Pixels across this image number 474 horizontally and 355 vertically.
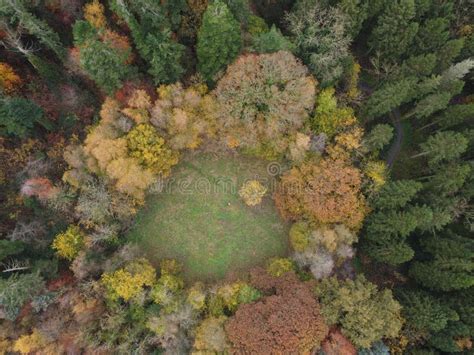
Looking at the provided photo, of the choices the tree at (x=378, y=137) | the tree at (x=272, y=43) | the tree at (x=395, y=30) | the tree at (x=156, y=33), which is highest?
the tree at (x=395, y=30)

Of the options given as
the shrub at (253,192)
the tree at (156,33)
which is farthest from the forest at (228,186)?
the shrub at (253,192)

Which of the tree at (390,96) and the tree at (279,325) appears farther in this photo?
the tree at (390,96)

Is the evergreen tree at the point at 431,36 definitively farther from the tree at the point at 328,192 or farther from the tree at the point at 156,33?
the tree at the point at 156,33

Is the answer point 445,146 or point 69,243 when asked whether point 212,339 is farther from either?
point 445,146

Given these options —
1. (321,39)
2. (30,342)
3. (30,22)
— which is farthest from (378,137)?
(30,342)

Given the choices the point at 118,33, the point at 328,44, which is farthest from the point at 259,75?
the point at 118,33

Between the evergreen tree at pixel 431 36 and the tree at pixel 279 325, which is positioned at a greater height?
the evergreen tree at pixel 431 36

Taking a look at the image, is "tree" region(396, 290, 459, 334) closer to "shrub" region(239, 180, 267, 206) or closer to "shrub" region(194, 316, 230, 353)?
"shrub" region(239, 180, 267, 206)
